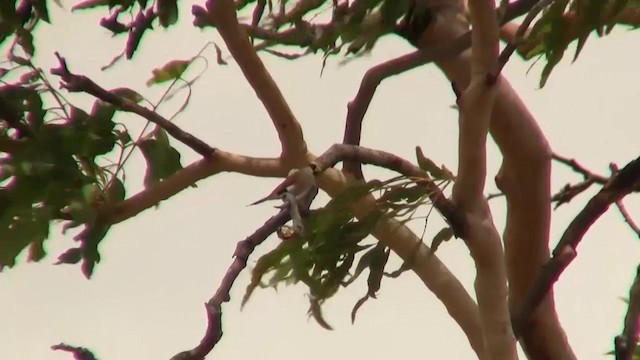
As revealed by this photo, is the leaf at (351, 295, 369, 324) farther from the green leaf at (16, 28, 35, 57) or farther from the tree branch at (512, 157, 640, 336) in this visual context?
the green leaf at (16, 28, 35, 57)

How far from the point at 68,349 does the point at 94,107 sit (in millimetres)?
492

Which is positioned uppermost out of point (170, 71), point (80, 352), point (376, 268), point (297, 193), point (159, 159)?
point (170, 71)

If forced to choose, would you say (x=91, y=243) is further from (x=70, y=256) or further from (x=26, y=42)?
(x=26, y=42)

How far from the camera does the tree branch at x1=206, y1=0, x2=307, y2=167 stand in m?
0.77

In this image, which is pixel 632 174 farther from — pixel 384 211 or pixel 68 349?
pixel 68 349

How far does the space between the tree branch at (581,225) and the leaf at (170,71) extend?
0.41m

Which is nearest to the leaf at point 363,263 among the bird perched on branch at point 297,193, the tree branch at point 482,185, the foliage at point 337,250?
the foliage at point 337,250

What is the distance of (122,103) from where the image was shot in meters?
0.71

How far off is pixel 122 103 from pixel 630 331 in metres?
0.47

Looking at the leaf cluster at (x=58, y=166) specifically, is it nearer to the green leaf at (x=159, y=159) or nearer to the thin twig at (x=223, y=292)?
the green leaf at (x=159, y=159)

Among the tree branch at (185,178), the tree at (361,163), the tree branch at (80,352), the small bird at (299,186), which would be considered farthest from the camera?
the tree branch at (185,178)

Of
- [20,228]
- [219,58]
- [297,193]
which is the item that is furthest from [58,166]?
[297,193]

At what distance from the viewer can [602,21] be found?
69 cm

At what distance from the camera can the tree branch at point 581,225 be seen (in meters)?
0.75
